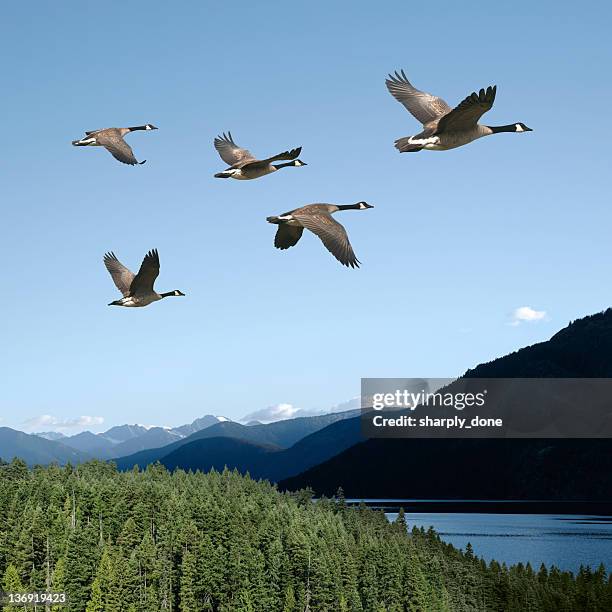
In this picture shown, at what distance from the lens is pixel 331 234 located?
3297 cm

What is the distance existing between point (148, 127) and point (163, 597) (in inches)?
5199

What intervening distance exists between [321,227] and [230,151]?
1356 centimetres

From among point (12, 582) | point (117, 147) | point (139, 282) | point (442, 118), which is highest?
point (117, 147)

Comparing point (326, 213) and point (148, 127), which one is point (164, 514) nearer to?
point (148, 127)

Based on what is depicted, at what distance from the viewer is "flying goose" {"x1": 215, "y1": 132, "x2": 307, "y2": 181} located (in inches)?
1291

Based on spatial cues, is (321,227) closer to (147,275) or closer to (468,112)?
(468,112)

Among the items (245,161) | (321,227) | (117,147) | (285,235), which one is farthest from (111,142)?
(321,227)

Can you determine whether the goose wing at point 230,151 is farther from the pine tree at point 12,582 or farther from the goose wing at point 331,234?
the pine tree at point 12,582

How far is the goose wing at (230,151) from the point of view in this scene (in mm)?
44312

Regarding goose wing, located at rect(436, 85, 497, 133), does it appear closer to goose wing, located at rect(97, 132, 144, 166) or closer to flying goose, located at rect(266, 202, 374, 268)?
flying goose, located at rect(266, 202, 374, 268)

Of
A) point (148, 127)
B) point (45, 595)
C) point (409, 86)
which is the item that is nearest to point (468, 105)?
point (409, 86)

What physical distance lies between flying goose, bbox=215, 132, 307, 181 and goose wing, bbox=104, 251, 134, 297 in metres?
8.30

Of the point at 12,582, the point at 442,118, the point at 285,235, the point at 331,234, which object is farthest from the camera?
the point at 12,582

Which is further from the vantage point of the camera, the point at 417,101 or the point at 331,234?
the point at 417,101
